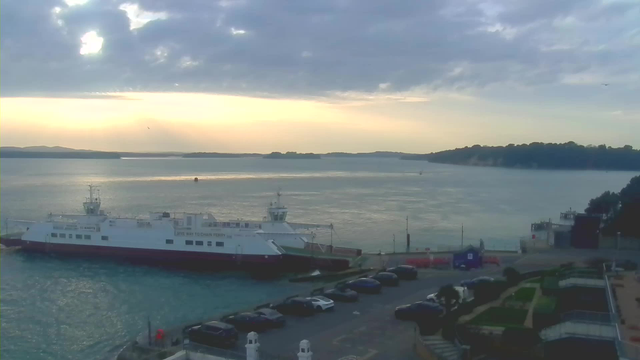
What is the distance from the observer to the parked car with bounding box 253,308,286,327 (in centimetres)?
1644

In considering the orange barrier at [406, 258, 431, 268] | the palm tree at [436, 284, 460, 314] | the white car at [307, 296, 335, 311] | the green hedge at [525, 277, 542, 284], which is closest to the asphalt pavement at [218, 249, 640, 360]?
the white car at [307, 296, 335, 311]

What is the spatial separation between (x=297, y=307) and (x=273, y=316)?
1.23 m

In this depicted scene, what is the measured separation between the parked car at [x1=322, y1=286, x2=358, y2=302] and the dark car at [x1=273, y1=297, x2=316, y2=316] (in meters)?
1.72

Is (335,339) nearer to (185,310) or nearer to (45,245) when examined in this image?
(185,310)

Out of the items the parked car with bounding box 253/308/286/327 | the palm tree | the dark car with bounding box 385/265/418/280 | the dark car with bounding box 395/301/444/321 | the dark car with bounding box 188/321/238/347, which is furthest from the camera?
the dark car with bounding box 385/265/418/280

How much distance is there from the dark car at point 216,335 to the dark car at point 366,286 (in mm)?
6762

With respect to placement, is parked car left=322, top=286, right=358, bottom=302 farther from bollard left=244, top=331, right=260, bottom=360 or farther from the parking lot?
bollard left=244, top=331, right=260, bottom=360

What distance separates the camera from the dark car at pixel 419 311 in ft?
54.7

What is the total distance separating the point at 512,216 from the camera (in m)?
63.8

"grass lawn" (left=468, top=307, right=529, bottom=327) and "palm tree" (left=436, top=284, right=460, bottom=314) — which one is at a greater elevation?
"palm tree" (left=436, top=284, right=460, bottom=314)

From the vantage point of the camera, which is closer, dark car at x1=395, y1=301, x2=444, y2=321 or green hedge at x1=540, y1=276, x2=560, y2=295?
dark car at x1=395, y1=301, x2=444, y2=321

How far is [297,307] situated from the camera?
17.7 m

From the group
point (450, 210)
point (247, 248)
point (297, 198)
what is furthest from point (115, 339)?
point (297, 198)

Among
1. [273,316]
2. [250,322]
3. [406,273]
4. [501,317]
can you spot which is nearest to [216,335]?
[250,322]
